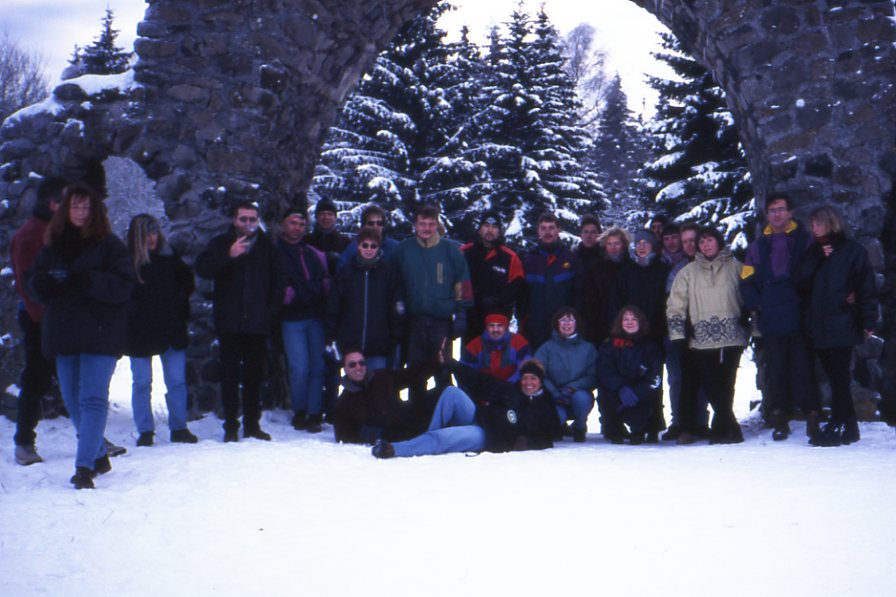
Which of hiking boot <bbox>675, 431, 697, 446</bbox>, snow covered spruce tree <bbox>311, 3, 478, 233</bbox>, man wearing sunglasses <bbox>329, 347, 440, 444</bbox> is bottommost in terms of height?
hiking boot <bbox>675, 431, 697, 446</bbox>

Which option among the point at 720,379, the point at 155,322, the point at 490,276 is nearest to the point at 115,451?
the point at 155,322

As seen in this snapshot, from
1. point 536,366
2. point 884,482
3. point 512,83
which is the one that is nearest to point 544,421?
point 536,366

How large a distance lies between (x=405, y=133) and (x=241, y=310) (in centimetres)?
1516

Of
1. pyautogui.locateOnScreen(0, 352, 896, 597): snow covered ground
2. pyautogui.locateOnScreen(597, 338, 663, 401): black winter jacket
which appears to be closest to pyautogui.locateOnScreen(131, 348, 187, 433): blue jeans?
pyautogui.locateOnScreen(0, 352, 896, 597): snow covered ground

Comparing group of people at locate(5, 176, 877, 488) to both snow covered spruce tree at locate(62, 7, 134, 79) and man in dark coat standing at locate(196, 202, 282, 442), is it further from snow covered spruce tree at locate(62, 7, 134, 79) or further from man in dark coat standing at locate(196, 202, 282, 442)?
snow covered spruce tree at locate(62, 7, 134, 79)

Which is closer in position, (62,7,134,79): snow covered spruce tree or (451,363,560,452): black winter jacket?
(451,363,560,452): black winter jacket

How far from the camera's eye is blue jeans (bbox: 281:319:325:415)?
650cm

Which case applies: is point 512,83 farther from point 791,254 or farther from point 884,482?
point 884,482

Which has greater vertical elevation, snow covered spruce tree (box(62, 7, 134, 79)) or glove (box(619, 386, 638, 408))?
snow covered spruce tree (box(62, 7, 134, 79))

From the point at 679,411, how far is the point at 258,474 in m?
3.29

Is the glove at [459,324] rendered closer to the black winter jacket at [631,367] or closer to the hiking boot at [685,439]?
the black winter jacket at [631,367]

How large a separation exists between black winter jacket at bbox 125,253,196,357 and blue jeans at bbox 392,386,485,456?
69.2 inches

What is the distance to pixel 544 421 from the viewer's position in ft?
18.9

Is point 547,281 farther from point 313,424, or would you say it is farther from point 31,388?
point 31,388
